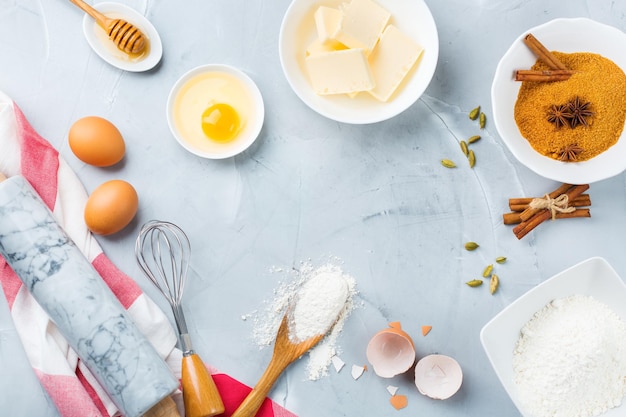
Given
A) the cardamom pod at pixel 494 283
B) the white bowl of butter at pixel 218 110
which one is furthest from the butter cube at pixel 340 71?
the cardamom pod at pixel 494 283

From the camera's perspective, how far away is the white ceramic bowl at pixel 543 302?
1468 mm

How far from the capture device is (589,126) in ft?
4.99

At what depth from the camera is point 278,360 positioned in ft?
5.06

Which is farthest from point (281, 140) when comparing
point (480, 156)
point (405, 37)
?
point (480, 156)

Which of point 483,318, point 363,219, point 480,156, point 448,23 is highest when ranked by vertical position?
point 448,23

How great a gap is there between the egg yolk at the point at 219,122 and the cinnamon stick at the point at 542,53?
80 centimetres

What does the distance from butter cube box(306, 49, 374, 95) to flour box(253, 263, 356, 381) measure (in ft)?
1.58

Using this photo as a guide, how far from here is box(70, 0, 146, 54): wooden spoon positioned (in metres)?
A: 1.54

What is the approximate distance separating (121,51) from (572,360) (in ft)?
4.65

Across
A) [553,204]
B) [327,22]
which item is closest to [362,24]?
[327,22]

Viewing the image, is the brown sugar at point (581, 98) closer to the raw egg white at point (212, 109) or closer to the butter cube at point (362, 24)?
the butter cube at point (362, 24)

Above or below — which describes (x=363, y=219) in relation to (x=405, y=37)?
below

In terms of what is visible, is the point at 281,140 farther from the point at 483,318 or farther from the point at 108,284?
the point at 483,318

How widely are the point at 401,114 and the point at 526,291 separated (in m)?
0.60
